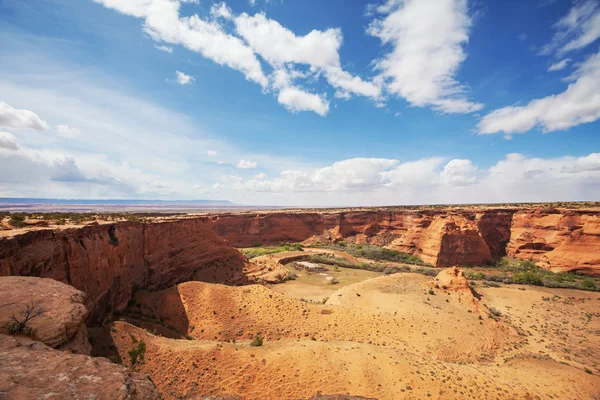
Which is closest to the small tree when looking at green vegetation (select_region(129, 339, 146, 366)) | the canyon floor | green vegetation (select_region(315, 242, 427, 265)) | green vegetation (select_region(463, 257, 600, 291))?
the canyon floor

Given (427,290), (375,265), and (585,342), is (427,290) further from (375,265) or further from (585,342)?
(375,265)

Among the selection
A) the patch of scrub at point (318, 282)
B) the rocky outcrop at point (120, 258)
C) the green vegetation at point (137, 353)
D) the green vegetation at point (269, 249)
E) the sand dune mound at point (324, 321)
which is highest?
the rocky outcrop at point (120, 258)

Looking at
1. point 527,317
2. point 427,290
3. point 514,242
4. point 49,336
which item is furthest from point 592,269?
point 49,336

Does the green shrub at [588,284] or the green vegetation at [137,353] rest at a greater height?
the green vegetation at [137,353]

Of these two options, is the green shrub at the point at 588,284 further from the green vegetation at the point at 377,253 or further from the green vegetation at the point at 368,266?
the green vegetation at the point at 377,253

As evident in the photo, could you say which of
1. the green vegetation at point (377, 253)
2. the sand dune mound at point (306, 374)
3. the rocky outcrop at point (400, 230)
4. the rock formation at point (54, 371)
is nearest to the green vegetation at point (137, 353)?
the sand dune mound at point (306, 374)
